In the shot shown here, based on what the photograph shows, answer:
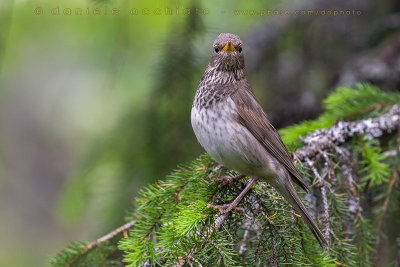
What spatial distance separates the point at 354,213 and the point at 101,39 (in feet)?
11.2

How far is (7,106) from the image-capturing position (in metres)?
7.04

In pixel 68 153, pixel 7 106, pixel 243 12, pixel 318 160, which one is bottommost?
pixel 68 153

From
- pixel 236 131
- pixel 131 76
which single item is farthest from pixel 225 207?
pixel 131 76

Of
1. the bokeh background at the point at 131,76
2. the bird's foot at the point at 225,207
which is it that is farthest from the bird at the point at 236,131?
the bokeh background at the point at 131,76

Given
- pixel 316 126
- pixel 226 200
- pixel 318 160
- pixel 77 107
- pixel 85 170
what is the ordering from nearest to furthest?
pixel 226 200 → pixel 318 160 → pixel 316 126 → pixel 85 170 → pixel 77 107

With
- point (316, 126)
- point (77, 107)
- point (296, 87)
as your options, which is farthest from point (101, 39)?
point (316, 126)

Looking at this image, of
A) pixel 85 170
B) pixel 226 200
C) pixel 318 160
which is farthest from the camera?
pixel 85 170

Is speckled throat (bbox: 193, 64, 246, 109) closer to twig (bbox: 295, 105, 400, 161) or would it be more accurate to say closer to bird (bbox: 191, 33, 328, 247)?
bird (bbox: 191, 33, 328, 247)

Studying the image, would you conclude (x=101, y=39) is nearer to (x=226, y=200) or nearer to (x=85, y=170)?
(x=85, y=170)

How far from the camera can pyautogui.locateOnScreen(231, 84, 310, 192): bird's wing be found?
2.87 meters

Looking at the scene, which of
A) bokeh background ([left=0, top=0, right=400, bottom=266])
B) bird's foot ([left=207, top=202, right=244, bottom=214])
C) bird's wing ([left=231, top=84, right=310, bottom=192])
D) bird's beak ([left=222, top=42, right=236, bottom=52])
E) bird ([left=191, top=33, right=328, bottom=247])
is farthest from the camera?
bokeh background ([left=0, top=0, right=400, bottom=266])

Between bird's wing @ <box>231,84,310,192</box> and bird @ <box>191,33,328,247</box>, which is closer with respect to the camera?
bird @ <box>191,33,328,247</box>

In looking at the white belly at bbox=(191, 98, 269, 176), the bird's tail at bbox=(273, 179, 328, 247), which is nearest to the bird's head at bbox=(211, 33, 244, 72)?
the white belly at bbox=(191, 98, 269, 176)

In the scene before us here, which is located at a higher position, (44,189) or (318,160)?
(318,160)
